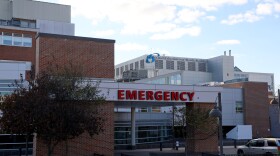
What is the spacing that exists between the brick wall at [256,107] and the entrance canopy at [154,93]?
35.7m

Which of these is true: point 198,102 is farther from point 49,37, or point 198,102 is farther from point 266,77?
point 266,77

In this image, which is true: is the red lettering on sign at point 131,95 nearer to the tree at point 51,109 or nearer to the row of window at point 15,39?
the tree at point 51,109

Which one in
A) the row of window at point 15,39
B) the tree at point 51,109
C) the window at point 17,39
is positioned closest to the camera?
the tree at point 51,109

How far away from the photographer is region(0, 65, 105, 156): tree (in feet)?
67.0

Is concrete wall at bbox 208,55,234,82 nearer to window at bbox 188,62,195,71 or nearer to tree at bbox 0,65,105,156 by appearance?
window at bbox 188,62,195,71

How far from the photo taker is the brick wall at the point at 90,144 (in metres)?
26.1

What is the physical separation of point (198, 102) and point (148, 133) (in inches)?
860

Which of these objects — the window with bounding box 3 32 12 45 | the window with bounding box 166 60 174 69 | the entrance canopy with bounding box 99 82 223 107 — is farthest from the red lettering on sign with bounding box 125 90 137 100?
the window with bounding box 166 60 174 69

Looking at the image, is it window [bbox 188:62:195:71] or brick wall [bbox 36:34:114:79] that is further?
Answer: window [bbox 188:62:195:71]

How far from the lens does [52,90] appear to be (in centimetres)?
2130

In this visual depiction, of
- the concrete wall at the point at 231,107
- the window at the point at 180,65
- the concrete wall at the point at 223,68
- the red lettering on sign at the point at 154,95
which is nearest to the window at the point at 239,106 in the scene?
the concrete wall at the point at 231,107

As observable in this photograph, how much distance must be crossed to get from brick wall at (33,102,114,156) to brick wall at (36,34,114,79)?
12.1 ft

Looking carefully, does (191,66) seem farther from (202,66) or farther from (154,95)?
(154,95)

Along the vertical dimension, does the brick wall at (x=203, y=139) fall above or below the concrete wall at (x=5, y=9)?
below
